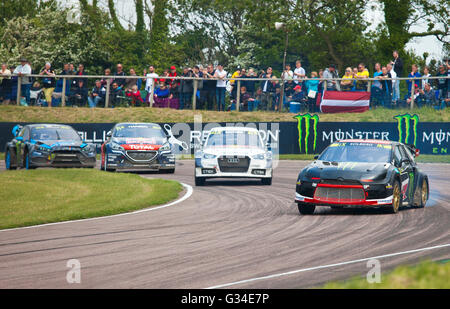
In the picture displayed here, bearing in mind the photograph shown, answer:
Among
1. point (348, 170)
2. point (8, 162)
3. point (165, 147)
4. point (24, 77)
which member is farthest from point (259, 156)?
point (24, 77)

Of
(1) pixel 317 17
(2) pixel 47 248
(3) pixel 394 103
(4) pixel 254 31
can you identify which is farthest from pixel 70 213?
(4) pixel 254 31

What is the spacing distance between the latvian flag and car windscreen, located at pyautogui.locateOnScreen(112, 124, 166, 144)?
28.8ft

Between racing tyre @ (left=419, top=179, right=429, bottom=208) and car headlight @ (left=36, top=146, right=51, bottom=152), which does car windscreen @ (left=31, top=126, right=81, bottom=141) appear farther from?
racing tyre @ (left=419, top=179, right=429, bottom=208)

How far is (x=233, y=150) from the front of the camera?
64.4ft

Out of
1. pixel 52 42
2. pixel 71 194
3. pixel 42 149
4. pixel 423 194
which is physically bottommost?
pixel 71 194

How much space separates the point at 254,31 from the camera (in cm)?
5500

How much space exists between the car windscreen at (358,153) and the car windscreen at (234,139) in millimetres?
5716

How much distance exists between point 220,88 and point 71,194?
15075mm

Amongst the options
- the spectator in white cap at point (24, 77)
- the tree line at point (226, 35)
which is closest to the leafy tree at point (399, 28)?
the tree line at point (226, 35)

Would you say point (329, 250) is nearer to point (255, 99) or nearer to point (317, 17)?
point (255, 99)

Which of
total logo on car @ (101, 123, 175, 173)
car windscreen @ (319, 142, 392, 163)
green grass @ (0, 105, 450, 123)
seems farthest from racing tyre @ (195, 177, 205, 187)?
green grass @ (0, 105, 450, 123)

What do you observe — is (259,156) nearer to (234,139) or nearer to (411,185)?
(234,139)

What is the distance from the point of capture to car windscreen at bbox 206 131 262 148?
2020cm

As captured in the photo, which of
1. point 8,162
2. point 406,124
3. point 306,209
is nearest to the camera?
point 306,209
